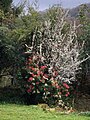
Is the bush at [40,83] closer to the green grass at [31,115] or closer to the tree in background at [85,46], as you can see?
the green grass at [31,115]

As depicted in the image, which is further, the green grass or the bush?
the bush

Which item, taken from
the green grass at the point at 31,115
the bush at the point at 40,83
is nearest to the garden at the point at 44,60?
the bush at the point at 40,83

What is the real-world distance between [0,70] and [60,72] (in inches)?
114

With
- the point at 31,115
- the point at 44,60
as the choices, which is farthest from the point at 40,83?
the point at 31,115

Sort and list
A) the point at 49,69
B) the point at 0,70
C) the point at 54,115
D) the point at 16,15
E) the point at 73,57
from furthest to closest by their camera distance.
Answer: the point at 16,15 < the point at 0,70 < the point at 73,57 < the point at 49,69 < the point at 54,115

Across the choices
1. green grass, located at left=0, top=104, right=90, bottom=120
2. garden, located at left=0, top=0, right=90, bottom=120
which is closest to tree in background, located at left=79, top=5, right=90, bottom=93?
garden, located at left=0, top=0, right=90, bottom=120

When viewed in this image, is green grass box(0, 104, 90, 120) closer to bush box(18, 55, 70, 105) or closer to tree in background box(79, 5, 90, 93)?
bush box(18, 55, 70, 105)

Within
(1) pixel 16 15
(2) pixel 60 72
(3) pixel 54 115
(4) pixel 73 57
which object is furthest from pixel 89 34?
(3) pixel 54 115

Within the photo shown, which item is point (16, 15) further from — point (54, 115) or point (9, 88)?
point (54, 115)

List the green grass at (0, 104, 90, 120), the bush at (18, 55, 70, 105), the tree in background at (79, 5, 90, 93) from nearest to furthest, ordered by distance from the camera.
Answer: the green grass at (0, 104, 90, 120) → the bush at (18, 55, 70, 105) → the tree in background at (79, 5, 90, 93)

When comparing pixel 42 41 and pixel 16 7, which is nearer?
pixel 42 41

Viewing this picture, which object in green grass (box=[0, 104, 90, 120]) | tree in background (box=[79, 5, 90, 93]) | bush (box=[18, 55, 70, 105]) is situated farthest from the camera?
tree in background (box=[79, 5, 90, 93])

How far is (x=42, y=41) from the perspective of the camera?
14562 mm

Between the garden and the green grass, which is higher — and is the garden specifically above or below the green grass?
above
